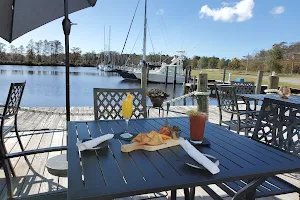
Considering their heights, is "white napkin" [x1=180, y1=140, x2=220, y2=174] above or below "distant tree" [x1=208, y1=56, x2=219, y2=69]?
below

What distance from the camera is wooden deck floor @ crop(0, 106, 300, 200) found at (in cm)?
174

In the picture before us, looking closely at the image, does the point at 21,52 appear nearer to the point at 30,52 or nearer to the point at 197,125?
the point at 30,52

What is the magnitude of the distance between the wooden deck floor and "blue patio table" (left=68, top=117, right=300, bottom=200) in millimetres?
777

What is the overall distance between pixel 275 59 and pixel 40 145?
77.1 feet

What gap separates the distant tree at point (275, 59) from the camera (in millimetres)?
21120

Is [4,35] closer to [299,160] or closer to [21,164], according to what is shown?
[21,164]

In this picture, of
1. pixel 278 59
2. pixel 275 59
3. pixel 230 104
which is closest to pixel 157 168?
pixel 230 104

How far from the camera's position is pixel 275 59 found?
→ 21.2m

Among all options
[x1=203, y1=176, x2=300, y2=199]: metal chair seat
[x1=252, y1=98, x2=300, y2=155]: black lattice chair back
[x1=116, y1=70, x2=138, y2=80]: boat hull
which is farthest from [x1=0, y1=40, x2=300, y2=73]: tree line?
[x1=203, y1=176, x2=300, y2=199]: metal chair seat

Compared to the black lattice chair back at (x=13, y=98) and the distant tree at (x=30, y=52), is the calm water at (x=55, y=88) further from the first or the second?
the black lattice chair back at (x=13, y=98)

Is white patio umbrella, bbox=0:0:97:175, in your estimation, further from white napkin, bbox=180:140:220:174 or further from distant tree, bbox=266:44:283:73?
distant tree, bbox=266:44:283:73

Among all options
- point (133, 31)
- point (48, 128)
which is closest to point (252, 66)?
point (133, 31)

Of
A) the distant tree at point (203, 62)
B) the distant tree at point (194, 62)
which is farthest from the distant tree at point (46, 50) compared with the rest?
the distant tree at point (203, 62)

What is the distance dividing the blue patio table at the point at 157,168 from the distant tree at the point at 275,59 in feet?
75.6
